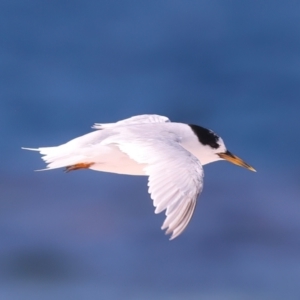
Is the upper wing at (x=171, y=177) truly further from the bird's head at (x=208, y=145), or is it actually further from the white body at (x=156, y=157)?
the bird's head at (x=208, y=145)

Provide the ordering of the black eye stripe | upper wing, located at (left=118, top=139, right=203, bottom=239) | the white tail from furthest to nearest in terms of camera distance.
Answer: the black eye stripe → the white tail → upper wing, located at (left=118, top=139, right=203, bottom=239)

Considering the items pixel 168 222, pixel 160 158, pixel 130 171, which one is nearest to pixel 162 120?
pixel 130 171

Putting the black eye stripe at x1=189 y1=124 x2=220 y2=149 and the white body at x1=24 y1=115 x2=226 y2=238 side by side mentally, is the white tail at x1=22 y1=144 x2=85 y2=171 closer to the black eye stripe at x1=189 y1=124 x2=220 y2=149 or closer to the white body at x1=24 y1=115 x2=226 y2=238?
the white body at x1=24 y1=115 x2=226 y2=238

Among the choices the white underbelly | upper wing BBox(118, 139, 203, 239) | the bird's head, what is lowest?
upper wing BBox(118, 139, 203, 239)

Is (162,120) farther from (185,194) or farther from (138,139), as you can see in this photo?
(185,194)

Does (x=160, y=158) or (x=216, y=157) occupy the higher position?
(x=216, y=157)

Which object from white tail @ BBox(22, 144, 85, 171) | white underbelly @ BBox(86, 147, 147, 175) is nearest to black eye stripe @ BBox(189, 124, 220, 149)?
white underbelly @ BBox(86, 147, 147, 175)

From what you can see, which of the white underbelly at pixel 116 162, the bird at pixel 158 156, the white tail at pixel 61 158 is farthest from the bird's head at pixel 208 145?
the white tail at pixel 61 158

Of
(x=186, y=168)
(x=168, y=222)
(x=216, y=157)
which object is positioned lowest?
(x=168, y=222)
